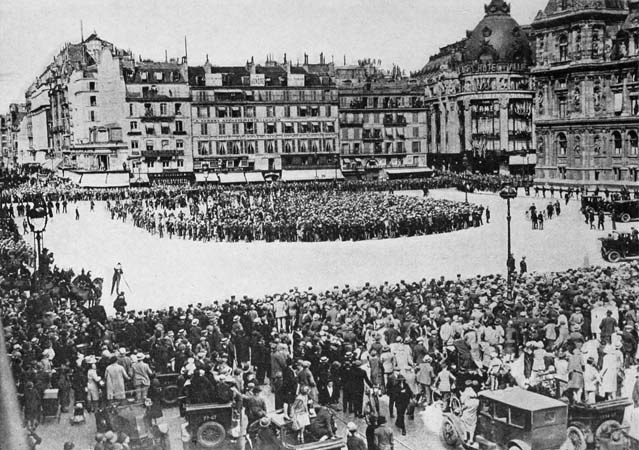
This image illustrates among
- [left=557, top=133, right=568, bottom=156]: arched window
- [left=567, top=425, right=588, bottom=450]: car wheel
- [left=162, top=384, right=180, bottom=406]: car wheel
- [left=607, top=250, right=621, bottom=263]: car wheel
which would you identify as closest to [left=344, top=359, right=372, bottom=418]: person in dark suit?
[left=162, top=384, right=180, bottom=406]: car wheel

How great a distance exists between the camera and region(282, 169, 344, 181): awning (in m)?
34.8

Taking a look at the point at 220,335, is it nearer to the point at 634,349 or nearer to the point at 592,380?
the point at 592,380

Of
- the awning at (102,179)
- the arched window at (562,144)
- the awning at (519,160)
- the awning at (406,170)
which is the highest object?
the arched window at (562,144)

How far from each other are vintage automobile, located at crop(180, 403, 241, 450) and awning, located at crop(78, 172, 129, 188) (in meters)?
6.12

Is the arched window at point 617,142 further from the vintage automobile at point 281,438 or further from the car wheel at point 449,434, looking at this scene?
the vintage automobile at point 281,438

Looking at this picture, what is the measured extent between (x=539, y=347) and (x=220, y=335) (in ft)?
13.5

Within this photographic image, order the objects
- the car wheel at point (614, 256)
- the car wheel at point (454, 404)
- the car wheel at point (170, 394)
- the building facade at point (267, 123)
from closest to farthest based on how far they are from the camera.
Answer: the car wheel at point (454, 404)
the car wheel at point (170, 394)
the car wheel at point (614, 256)
the building facade at point (267, 123)

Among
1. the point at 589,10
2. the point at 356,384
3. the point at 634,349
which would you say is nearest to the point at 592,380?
the point at 634,349

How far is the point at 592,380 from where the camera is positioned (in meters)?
8.25

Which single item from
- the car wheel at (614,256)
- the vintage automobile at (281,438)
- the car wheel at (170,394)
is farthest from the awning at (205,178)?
the vintage automobile at (281,438)

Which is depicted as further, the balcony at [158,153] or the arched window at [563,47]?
the arched window at [563,47]

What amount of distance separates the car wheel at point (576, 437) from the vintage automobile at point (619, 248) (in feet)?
21.2

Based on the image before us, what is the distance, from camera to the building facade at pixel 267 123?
30688 mm

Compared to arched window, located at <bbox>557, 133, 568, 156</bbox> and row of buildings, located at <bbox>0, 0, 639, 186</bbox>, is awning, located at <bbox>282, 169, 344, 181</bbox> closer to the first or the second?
row of buildings, located at <bbox>0, 0, 639, 186</bbox>
